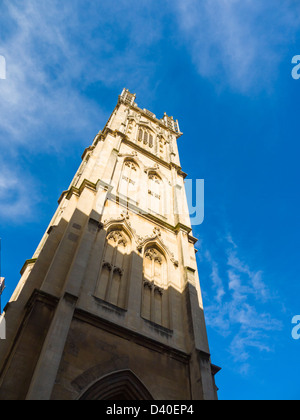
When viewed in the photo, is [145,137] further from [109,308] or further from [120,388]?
[120,388]

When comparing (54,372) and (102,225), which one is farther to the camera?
(102,225)

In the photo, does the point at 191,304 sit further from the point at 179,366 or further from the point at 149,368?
the point at 149,368

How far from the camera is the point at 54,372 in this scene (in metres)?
8.30

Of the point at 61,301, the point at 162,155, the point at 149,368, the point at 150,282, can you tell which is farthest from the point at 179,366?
the point at 162,155

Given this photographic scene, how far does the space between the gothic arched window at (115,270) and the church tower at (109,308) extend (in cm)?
5

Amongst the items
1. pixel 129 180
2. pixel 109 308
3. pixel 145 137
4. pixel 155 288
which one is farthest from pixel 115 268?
pixel 145 137

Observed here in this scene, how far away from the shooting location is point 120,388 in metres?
9.70

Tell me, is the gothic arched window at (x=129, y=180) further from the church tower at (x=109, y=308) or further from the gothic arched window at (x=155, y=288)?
the gothic arched window at (x=155, y=288)

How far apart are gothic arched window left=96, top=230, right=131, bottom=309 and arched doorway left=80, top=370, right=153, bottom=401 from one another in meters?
2.88
